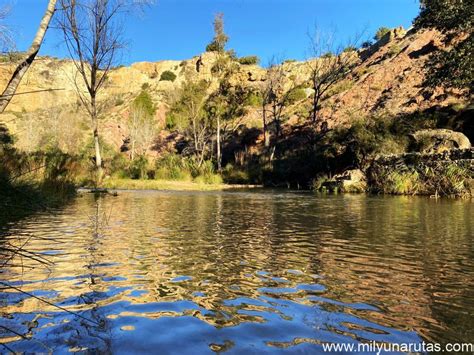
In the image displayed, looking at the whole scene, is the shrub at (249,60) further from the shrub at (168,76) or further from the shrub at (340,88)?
the shrub at (340,88)

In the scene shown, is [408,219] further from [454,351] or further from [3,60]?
[3,60]

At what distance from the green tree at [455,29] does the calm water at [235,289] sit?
1397cm

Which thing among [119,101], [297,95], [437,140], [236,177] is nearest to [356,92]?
[297,95]

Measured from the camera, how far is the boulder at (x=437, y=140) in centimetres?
1977

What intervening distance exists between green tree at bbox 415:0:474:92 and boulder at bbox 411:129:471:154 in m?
2.31

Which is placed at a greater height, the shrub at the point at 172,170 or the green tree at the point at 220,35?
the green tree at the point at 220,35

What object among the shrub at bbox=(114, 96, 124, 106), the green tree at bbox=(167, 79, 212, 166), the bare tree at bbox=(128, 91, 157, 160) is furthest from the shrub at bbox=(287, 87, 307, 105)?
the shrub at bbox=(114, 96, 124, 106)

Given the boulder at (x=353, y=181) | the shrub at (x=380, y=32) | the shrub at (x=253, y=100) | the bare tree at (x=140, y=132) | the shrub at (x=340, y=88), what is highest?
the shrub at (x=380, y=32)

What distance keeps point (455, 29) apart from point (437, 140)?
5.02 m

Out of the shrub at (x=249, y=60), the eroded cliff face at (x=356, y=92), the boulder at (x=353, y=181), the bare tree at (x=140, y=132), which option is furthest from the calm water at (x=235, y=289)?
the shrub at (x=249, y=60)

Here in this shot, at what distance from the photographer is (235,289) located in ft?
11.7

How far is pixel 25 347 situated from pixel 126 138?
163 ft

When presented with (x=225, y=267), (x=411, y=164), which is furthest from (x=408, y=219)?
(x=411, y=164)

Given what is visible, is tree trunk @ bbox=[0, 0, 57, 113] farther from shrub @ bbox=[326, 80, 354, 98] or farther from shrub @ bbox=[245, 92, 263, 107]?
shrub @ bbox=[326, 80, 354, 98]
